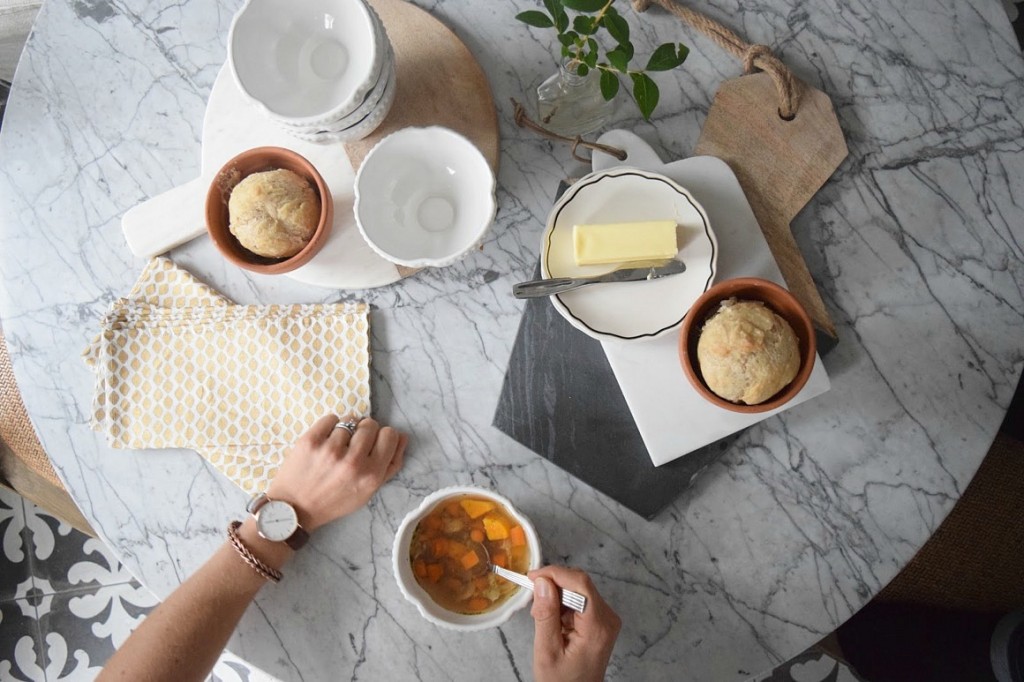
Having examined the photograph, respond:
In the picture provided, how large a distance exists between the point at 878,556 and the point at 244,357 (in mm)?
1075

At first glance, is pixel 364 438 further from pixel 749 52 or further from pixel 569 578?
pixel 749 52

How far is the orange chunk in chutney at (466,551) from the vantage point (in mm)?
1096

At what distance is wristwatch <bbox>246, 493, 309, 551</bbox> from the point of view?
1.12m

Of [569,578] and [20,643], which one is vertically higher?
[569,578]

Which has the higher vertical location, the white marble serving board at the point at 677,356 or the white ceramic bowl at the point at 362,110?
the white ceramic bowl at the point at 362,110

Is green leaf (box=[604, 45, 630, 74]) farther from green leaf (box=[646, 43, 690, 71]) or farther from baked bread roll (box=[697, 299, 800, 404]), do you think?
baked bread roll (box=[697, 299, 800, 404])

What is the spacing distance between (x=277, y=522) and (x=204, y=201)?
1.79ft

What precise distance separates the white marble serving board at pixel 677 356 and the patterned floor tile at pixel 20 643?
188cm

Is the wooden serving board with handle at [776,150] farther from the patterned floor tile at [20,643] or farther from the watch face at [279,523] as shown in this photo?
the patterned floor tile at [20,643]

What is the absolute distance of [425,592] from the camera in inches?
42.6

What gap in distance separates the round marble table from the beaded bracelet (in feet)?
0.15

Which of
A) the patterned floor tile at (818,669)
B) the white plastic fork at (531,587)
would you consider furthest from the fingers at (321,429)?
the patterned floor tile at (818,669)

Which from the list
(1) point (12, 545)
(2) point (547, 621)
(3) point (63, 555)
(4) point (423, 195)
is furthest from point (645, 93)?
(1) point (12, 545)

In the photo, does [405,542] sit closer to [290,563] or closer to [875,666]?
[290,563]
